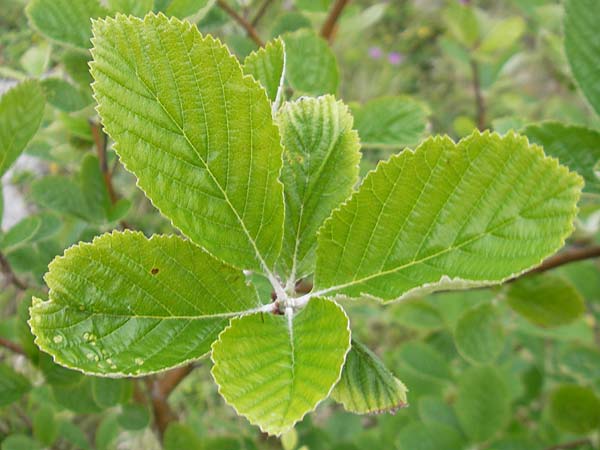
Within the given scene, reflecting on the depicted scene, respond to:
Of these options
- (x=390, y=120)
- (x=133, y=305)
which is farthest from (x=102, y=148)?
(x=133, y=305)

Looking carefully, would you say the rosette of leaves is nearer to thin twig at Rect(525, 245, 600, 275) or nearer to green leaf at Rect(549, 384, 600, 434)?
thin twig at Rect(525, 245, 600, 275)

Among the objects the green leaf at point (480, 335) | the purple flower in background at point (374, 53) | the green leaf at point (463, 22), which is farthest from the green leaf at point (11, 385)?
the purple flower in background at point (374, 53)

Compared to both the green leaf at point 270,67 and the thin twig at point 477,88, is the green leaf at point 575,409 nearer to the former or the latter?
the thin twig at point 477,88

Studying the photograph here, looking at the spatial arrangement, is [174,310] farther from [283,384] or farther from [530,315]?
[530,315]

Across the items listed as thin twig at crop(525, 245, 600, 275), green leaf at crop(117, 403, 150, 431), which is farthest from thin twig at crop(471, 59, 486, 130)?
green leaf at crop(117, 403, 150, 431)

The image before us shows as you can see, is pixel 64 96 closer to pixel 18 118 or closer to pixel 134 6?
pixel 18 118

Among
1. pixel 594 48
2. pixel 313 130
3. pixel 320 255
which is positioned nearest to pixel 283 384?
pixel 320 255
